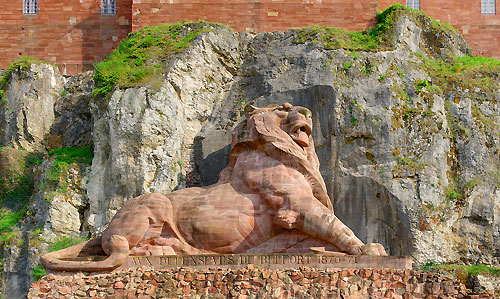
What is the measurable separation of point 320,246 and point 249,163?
7.94 ft

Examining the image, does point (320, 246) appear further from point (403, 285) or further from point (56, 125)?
point (56, 125)

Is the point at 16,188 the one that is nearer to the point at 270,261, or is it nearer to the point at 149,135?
the point at 149,135

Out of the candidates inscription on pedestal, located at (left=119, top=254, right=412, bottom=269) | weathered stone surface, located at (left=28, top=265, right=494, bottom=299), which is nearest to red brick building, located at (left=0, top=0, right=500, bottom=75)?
inscription on pedestal, located at (left=119, top=254, right=412, bottom=269)

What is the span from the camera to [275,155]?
16797 millimetres

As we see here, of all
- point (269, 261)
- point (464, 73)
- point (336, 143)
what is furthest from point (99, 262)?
point (464, 73)

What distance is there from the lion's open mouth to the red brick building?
824 cm

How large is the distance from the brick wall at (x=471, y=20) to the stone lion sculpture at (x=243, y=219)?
11870 millimetres

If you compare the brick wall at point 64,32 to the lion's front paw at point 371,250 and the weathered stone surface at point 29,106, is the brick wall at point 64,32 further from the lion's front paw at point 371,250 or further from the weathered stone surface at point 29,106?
the lion's front paw at point 371,250

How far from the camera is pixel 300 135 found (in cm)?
1714

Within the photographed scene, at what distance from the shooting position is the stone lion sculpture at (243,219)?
1564 centimetres

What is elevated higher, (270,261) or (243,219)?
(243,219)

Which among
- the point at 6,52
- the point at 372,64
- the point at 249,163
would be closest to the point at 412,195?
the point at 372,64

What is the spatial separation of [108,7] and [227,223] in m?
13.7

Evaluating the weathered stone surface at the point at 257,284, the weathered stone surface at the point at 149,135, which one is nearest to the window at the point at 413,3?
the weathered stone surface at the point at 149,135
